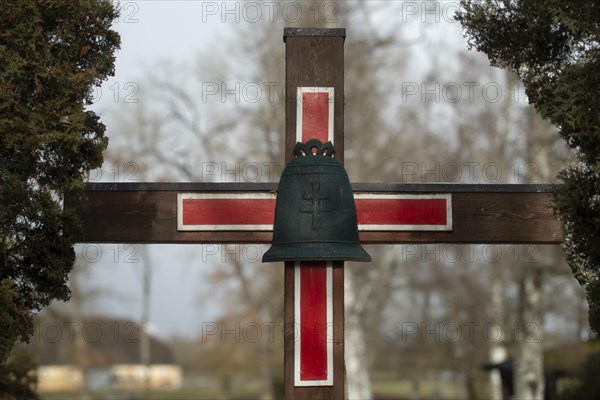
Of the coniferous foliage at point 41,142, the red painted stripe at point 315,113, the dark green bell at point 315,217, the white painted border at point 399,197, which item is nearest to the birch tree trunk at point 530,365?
the white painted border at point 399,197

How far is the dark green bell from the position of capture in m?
5.50

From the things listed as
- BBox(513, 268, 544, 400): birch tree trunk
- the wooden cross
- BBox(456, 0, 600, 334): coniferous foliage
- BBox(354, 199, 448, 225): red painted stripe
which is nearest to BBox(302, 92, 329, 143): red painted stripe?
the wooden cross

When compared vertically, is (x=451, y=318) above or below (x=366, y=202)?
below

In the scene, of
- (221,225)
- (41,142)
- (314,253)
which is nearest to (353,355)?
(221,225)

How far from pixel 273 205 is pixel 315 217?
0.74 metres

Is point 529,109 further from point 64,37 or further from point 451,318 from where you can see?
point 451,318

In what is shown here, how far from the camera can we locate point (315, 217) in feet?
18.1

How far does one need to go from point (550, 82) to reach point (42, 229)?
3.53m

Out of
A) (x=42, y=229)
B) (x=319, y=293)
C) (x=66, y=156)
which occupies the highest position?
(x=66, y=156)

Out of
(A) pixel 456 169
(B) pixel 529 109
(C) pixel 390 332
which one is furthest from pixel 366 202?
(C) pixel 390 332

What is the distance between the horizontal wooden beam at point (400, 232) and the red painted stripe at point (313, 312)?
488 mm

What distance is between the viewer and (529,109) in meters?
20.0

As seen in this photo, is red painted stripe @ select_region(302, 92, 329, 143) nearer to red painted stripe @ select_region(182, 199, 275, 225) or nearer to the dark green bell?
the dark green bell

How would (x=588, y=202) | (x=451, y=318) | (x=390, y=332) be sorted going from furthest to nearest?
(x=390, y=332) → (x=451, y=318) → (x=588, y=202)
